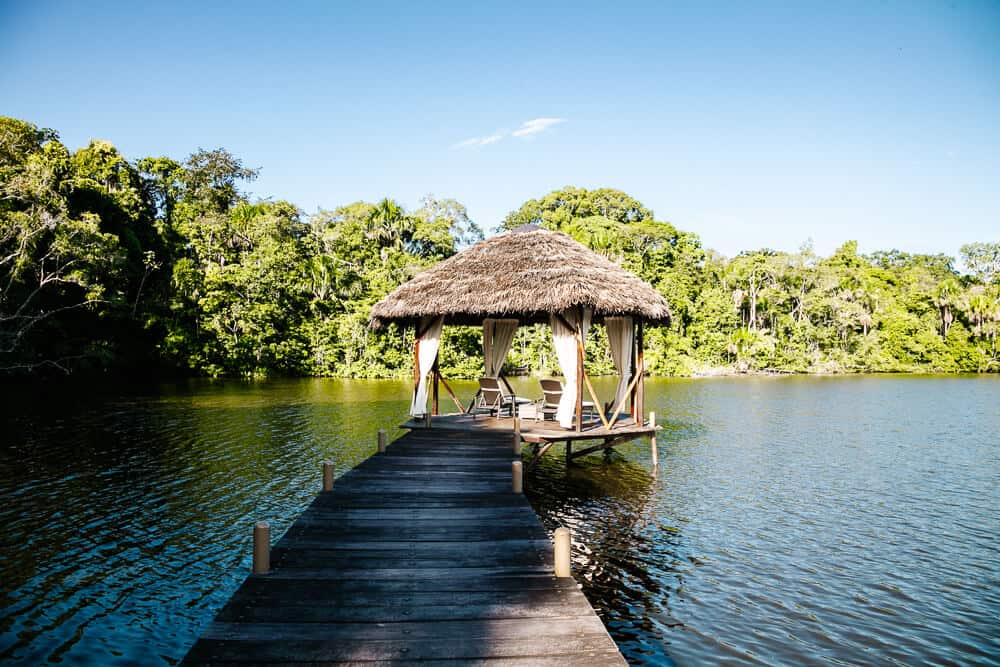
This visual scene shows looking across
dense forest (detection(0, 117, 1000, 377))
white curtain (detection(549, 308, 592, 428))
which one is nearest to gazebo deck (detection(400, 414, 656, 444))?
white curtain (detection(549, 308, 592, 428))

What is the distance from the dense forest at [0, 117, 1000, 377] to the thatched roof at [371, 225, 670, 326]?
60.5 ft

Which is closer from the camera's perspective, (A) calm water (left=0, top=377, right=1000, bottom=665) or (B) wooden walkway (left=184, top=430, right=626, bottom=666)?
(B) wooden walkway (left=184, top=430, right=626, bottom=666)

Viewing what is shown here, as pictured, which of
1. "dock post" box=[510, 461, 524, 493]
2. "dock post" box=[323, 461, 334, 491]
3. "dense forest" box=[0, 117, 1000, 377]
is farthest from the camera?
"dense forest" box=[0, 117, 1000, 377]

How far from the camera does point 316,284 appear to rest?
41.3 metres

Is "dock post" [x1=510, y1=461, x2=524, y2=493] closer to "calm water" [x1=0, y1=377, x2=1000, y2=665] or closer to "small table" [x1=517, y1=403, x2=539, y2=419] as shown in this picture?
"calm water" [x1=0, y1=377, x2=1000, y2=665]

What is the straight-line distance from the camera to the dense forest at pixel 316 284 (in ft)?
87.0

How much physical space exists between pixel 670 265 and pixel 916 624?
46.0 meters

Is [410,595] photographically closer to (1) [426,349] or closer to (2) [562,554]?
(2) [562,554]

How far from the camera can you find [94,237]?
25.8 meters

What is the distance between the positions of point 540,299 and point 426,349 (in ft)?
10.5

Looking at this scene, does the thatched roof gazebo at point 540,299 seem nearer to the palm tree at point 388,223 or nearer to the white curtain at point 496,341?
the white curtain at point 496,341

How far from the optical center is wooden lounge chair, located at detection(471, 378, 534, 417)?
14.6m

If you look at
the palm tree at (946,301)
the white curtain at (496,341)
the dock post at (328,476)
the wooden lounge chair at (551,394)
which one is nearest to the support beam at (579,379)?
the wooden lounge chair at (551,394)

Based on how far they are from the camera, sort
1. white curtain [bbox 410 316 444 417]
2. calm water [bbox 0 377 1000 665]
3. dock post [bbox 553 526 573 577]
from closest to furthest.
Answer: dock post [bbox 553 526 573 577] → calm water [bbox 0 377 1000 665] → white curtain [bbox 410 316 444 417]
